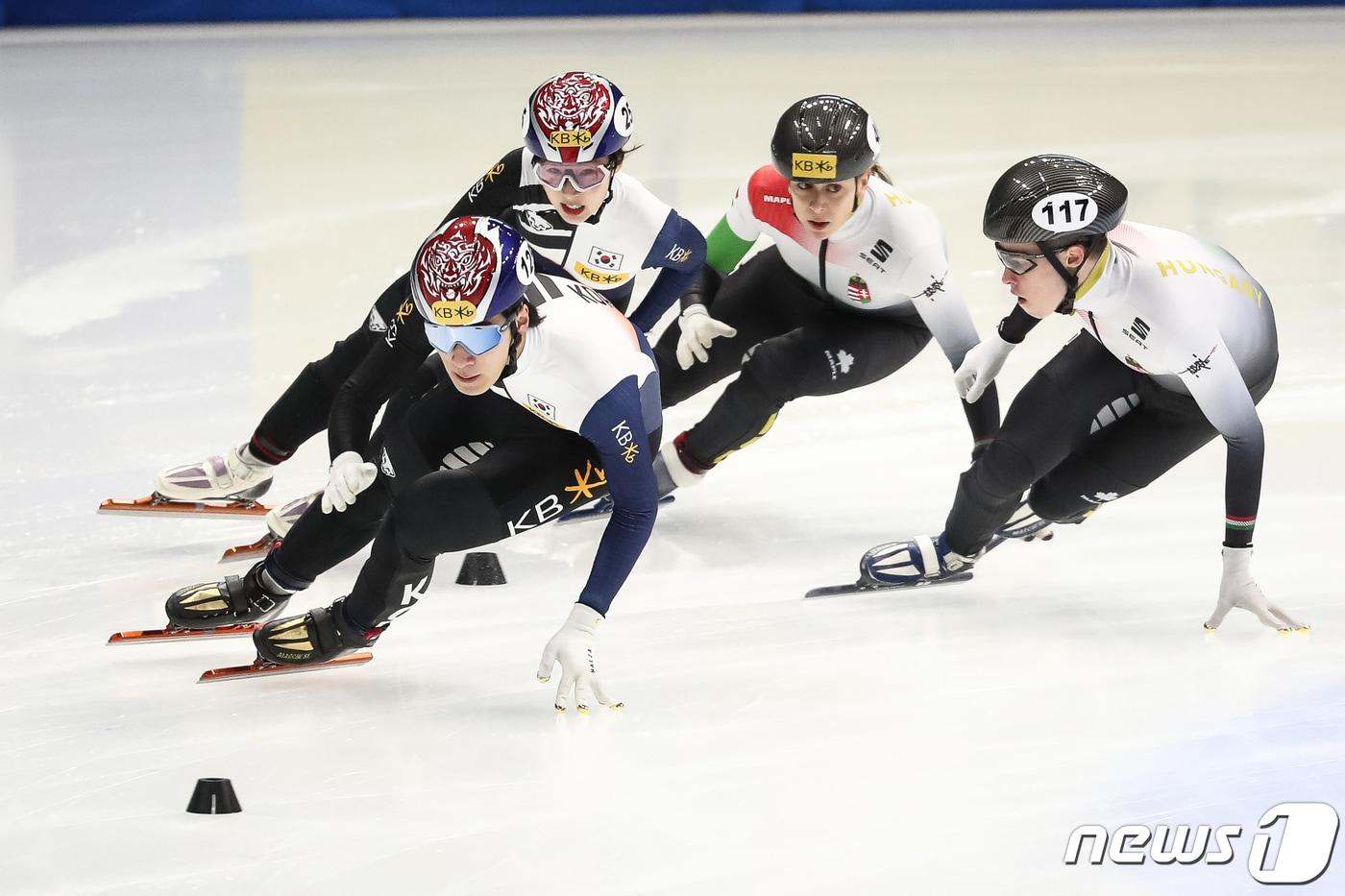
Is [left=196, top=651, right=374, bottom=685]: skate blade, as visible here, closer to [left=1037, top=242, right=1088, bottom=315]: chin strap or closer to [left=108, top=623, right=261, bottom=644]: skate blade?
[left=108, top=623, right=261, bottom=644]: skate blade

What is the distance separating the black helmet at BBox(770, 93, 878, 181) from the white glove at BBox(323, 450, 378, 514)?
4.28 ft

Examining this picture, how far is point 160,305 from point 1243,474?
4.36 m

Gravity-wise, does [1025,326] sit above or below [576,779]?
above

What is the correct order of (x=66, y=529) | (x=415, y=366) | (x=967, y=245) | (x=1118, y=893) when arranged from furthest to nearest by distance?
(x=967, y=245) < (x=66, y=529) < (x=415, y=366) < (x=1118, y=893)

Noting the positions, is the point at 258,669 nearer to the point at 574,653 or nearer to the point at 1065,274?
the point at 574,653

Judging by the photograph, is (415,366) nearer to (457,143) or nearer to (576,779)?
(576,779)

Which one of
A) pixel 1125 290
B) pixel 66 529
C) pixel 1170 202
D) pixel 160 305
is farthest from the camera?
pixel 1170 202

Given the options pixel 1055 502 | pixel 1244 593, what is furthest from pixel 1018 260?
pixel 1244 593

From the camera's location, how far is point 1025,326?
432cm

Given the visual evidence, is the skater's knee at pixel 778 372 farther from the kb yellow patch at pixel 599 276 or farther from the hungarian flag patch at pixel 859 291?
the kb yellow patch at pixel 599 276

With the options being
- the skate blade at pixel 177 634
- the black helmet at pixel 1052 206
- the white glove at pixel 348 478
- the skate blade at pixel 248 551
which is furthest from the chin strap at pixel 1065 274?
the skate blade at pixel 248 551

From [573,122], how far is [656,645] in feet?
4.29

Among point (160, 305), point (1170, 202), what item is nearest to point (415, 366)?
point (160, 305)

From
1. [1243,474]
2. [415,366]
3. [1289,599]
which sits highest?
[415,366]
